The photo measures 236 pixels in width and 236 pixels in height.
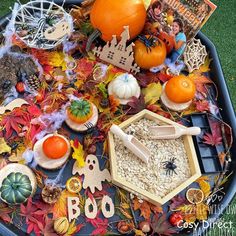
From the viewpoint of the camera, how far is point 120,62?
1.59 meters

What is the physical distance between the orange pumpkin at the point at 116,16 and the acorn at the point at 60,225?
2.43ft

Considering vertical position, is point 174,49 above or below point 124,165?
above

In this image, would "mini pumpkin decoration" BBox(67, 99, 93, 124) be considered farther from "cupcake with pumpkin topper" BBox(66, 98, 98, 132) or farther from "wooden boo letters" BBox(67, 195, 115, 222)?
"wooden boo letters" BBox(67, 195, 115, 222)

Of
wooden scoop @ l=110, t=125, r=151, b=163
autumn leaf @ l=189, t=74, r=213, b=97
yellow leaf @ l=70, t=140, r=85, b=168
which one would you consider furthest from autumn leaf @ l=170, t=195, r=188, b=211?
autumn leaf @ l=189, t=74, r=213, b=97

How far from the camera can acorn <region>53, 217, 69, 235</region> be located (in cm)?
127

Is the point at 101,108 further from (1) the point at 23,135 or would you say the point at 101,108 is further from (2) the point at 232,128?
(2) the point at 232,128

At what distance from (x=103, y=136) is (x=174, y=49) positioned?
0.48 meters

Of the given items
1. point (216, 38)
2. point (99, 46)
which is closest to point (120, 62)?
point (99, 46)

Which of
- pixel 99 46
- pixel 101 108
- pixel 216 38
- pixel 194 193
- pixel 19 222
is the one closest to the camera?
pixel 19 222

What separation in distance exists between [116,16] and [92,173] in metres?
0.61

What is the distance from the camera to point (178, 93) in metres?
1.47

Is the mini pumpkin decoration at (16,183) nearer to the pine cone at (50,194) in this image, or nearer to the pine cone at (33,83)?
the pine cone at (50,194)

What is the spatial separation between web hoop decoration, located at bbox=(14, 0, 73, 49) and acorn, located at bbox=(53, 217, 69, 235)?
2.28 ft

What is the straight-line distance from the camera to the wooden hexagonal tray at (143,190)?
130cm
